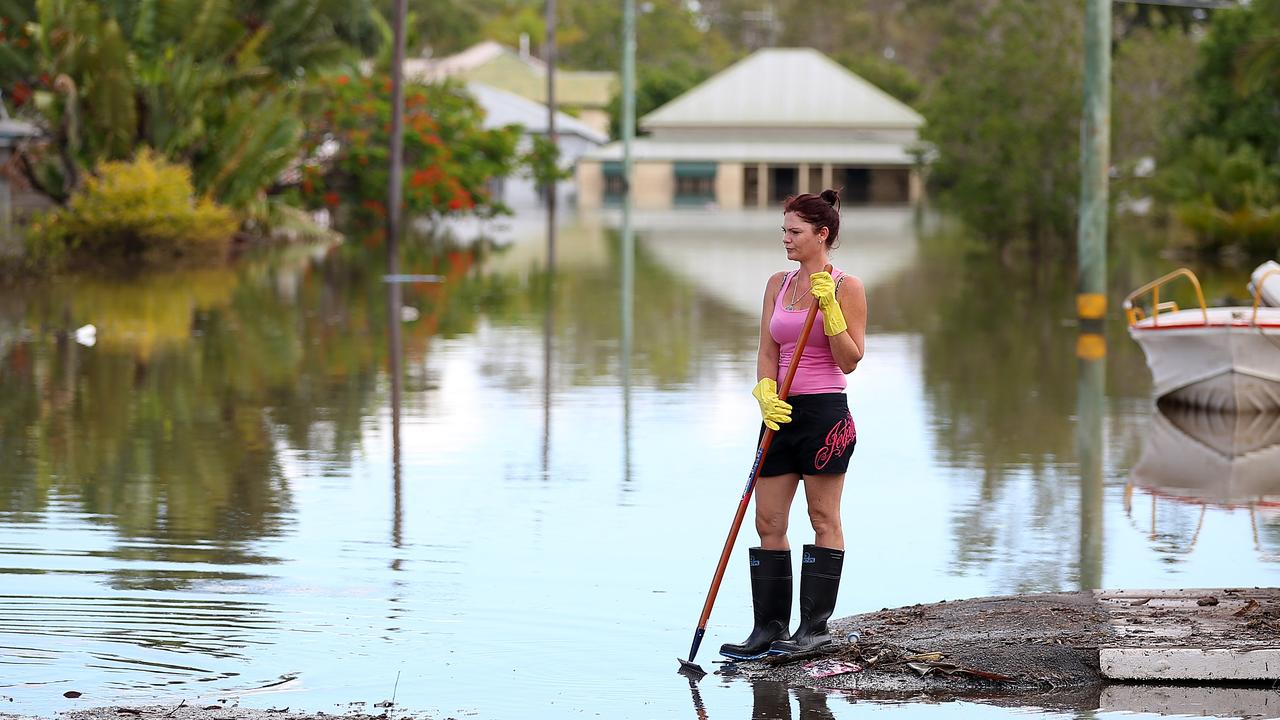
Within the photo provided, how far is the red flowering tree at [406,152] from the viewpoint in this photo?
43.6 meters

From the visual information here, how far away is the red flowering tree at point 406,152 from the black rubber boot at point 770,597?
35387 millimetres

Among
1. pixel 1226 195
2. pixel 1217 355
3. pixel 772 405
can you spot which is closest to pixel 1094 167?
pixel 1217 355

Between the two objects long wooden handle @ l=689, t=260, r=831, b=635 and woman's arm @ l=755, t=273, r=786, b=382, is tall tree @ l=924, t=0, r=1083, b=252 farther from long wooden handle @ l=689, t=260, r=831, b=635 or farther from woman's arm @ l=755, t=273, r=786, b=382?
long wooden handle @ l=689, t=260, r=831, b=635

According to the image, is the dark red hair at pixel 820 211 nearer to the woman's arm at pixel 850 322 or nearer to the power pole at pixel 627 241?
the woman's arm at pixel 850 322

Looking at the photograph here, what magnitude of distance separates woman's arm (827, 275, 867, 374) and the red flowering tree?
35534 mm

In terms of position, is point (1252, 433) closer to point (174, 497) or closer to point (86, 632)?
point (174, 497)

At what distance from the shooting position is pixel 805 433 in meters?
7.25

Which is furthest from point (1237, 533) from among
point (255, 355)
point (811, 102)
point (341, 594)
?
point (811, 102)

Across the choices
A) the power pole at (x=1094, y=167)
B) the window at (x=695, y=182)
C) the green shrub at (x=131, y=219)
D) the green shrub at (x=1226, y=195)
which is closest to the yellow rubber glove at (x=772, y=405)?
the power pole at (x=1094, y=167)

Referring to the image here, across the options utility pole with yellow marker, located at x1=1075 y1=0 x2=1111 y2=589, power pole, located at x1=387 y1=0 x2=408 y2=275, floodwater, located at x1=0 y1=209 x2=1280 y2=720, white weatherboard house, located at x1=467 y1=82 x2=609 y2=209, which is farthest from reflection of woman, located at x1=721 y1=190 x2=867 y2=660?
white weatherboard house, located at x1=467 y1=82 x2=609 y2=209

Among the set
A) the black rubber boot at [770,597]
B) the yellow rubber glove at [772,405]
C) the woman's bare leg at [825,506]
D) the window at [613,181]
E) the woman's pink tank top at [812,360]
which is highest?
the woman's pink tank top at [812,360]

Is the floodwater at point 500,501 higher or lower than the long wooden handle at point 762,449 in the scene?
lower

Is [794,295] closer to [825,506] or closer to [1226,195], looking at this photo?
[825,506]

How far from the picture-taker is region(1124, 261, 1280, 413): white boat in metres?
14.2
